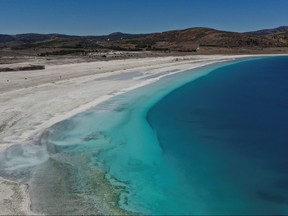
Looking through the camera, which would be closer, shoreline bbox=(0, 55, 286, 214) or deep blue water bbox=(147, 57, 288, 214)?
deep blue water bbox=(147, 57, 288, 214)

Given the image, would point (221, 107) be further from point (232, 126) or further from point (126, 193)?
point (126, 193)

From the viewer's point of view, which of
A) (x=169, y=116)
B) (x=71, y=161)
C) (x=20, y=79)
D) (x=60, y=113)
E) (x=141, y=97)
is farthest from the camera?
(x=20, y=79)

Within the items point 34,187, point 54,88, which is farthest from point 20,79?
point 34,187

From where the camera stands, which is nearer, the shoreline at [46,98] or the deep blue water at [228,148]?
the deep blue water at [228,148]

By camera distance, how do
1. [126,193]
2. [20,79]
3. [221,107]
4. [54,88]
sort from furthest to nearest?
[20,79], [54,88], [221,107], [126,193]

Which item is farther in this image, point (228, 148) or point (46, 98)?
point (46, 98)

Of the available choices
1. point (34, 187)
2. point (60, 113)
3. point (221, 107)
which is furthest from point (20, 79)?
point (34, 187)

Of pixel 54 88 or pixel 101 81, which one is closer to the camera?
pixel 54 88
